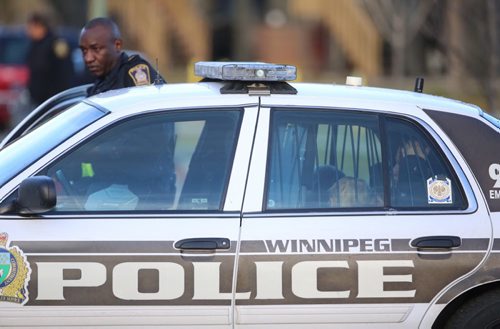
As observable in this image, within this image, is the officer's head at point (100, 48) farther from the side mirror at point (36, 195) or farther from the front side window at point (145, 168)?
the side mirror at point (36, 195)

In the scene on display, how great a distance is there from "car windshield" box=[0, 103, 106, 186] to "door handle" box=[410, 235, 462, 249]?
154 cm

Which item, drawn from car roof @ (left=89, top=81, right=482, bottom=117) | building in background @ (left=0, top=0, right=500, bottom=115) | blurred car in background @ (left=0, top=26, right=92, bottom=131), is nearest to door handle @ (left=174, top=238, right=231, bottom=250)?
car roof @ (left=89, top=81, right=482, bottom=117)

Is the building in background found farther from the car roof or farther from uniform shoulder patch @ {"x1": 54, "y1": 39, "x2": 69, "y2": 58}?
the car roof

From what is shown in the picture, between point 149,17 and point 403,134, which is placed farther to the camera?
point 149,17

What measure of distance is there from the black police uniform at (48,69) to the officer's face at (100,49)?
528cm

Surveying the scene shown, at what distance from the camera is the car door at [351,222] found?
474 cm

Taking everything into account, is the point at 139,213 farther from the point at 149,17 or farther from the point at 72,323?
the point at 149,17

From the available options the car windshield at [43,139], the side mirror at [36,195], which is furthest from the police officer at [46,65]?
the side mirror at [36,195]

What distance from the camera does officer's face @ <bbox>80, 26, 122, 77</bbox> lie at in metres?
6.61

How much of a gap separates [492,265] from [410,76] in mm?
19090

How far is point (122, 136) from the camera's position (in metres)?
4.95

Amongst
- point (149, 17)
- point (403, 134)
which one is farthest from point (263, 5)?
point (403, 134)

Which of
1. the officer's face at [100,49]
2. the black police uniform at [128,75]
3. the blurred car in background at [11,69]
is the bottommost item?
the black police uniform at [128,75]

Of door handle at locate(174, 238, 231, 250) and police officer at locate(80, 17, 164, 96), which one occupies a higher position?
police officer at locate(80, 17, 164, 96)
